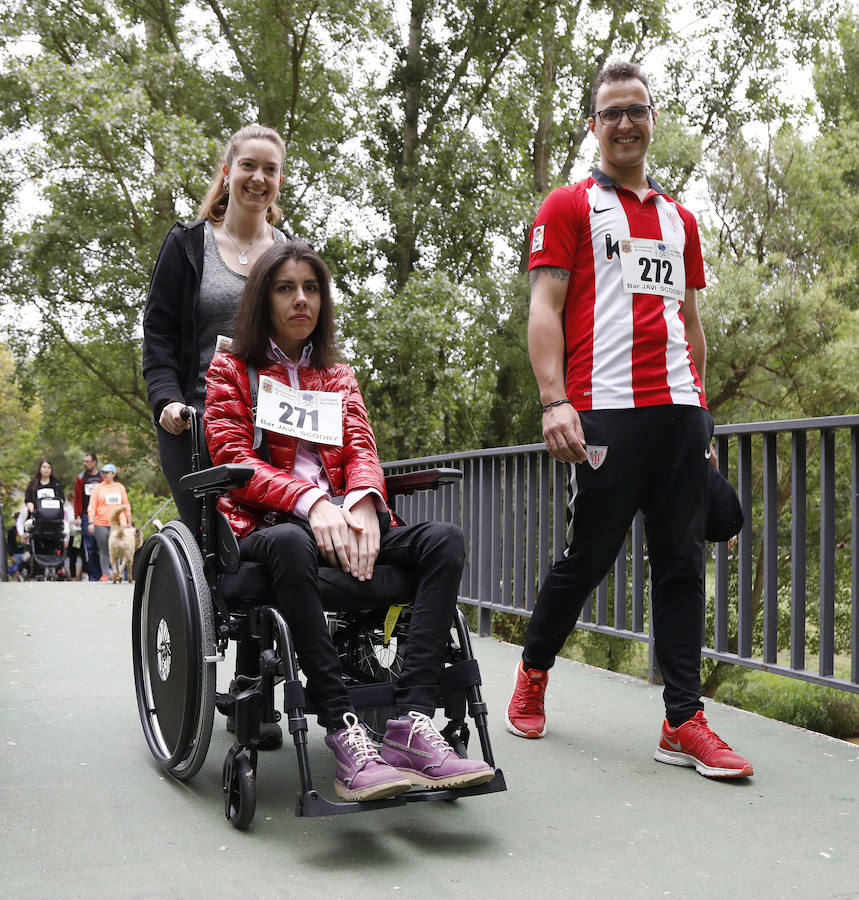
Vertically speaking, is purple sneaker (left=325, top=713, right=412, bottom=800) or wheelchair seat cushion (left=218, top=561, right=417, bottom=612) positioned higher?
wheelchair seat cushion (left=218, top=561, right=417, bottom=612)

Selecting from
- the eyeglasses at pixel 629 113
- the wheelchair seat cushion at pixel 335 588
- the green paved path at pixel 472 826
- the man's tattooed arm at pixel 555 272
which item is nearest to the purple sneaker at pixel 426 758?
the green paved path at pixel 472 826

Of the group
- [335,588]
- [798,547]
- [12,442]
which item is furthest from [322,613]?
[12,442]

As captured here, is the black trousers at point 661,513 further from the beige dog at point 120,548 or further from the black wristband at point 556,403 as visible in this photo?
the beige dog at point 120,548

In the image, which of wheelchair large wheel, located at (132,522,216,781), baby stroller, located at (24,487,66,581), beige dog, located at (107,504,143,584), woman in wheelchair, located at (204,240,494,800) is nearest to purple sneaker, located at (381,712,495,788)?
woman in wheelchair, located at (204,240,494,800)

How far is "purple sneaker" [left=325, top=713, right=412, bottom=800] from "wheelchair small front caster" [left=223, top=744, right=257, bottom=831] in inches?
7.1

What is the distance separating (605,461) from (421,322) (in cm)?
1113

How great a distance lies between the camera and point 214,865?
71.6 inches

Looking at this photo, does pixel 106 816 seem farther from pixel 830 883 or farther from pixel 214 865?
pixel 830 883

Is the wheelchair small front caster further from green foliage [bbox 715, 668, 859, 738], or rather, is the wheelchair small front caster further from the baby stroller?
green foliage [bbox 715, 668, 859, 738]

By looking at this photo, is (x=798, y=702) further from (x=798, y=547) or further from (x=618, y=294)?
(x=618, y=294)

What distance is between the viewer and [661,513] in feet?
8.49

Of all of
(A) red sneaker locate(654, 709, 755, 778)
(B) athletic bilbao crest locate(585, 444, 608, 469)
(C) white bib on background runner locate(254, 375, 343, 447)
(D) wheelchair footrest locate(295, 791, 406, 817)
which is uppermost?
(C) white bib on background runner locate(254, 375, 343, 447)

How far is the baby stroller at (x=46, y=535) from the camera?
1120cm

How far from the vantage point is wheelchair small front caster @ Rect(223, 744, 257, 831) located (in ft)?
6.44
